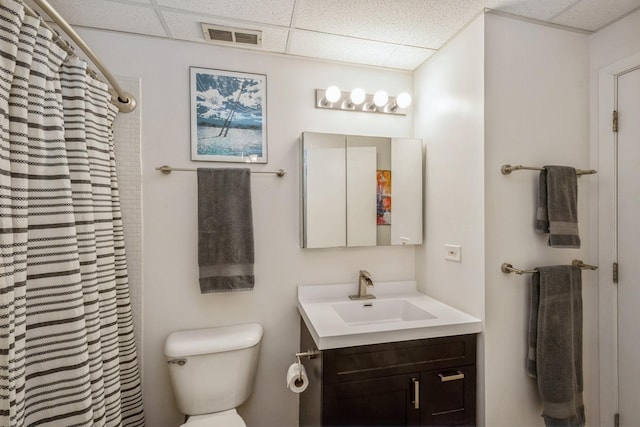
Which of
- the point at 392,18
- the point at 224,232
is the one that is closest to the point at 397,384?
the point at 224,232

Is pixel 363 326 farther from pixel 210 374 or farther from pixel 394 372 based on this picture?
pixel 210 374

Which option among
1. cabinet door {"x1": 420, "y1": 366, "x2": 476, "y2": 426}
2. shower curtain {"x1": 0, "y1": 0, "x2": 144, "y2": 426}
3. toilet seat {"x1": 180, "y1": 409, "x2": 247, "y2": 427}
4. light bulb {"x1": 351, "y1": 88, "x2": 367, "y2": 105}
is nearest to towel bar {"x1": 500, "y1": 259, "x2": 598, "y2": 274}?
cabinet door {"x1": 420, "y1": 366, "x2": 476, "y2": 426}

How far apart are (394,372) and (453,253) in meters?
0.66

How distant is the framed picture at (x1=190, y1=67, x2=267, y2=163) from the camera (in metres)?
1.62

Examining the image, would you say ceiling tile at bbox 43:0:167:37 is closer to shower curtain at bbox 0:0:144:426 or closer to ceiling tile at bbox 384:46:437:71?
shower curtain at bbox 0:0:144:426

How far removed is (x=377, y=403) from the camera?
1.29 m

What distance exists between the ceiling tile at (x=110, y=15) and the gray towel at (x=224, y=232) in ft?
2.43

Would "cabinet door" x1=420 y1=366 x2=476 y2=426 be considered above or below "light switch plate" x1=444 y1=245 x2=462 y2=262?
below

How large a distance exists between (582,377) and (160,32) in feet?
8.85

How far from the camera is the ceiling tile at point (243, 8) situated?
1.31 m

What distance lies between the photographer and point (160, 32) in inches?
60.4

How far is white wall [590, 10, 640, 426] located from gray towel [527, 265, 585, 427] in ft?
0.77

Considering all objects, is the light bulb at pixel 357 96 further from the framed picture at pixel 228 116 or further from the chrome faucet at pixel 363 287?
the chrome faucet at pixel 363 287

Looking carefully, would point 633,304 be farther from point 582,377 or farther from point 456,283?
point 456,283
